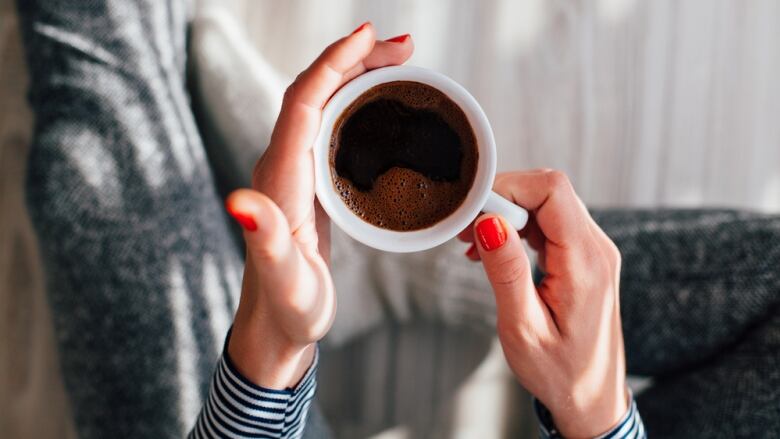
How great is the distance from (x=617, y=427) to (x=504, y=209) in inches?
10.8

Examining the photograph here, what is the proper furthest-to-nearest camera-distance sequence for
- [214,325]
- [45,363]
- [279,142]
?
[45,363] → [214,325] → [279,142]

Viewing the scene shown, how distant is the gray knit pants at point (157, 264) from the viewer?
88cm

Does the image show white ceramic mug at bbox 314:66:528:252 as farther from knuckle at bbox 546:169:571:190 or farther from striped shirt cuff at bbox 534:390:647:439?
striped shirt cuff at bbox 534:390:647:439

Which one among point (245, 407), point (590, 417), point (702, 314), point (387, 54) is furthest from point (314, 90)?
point (702, 314)

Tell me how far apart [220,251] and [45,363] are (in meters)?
0.48

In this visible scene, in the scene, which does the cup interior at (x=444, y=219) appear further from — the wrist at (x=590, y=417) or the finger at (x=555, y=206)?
the wrist at (x=590, y=417)

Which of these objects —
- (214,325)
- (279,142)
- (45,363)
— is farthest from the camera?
(45,363)

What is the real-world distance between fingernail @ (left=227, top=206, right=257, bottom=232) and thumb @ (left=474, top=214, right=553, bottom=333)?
203 mm

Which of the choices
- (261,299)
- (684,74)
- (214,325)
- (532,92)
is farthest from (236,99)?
(684,74)

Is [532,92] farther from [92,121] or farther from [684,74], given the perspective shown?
[92,121]

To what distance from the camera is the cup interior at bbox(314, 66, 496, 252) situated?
22.5 inches

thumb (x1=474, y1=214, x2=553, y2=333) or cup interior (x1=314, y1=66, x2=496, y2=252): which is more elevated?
cup interior (x1=314, y1=66, x2=496, y2=252)

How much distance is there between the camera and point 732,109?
1.22 meters

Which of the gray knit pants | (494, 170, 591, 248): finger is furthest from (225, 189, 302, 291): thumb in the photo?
the gray knit pants
